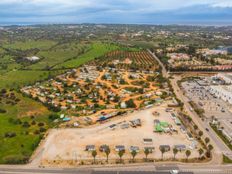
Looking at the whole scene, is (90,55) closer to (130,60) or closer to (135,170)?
(130,60)

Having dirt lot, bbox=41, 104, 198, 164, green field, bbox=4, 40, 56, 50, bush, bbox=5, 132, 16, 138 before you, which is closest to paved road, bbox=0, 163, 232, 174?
dirt lot, bbox=41, 104, 198, 164

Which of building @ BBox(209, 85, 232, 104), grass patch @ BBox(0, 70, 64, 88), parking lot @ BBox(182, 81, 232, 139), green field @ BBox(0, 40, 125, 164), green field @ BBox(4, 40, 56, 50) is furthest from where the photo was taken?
green field @ BBox(4, 40, 56, 50)

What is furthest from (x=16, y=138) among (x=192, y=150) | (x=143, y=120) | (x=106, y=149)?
(x=192, y=150)

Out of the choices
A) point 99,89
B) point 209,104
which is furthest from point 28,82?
point 209,104

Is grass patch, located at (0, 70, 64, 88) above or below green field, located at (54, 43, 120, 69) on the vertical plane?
below

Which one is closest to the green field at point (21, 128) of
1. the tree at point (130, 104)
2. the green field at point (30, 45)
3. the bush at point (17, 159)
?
the bush at point (17, 159)

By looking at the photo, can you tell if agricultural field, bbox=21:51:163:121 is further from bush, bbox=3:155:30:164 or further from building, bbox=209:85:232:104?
bush, bbox=3:155:30:164
